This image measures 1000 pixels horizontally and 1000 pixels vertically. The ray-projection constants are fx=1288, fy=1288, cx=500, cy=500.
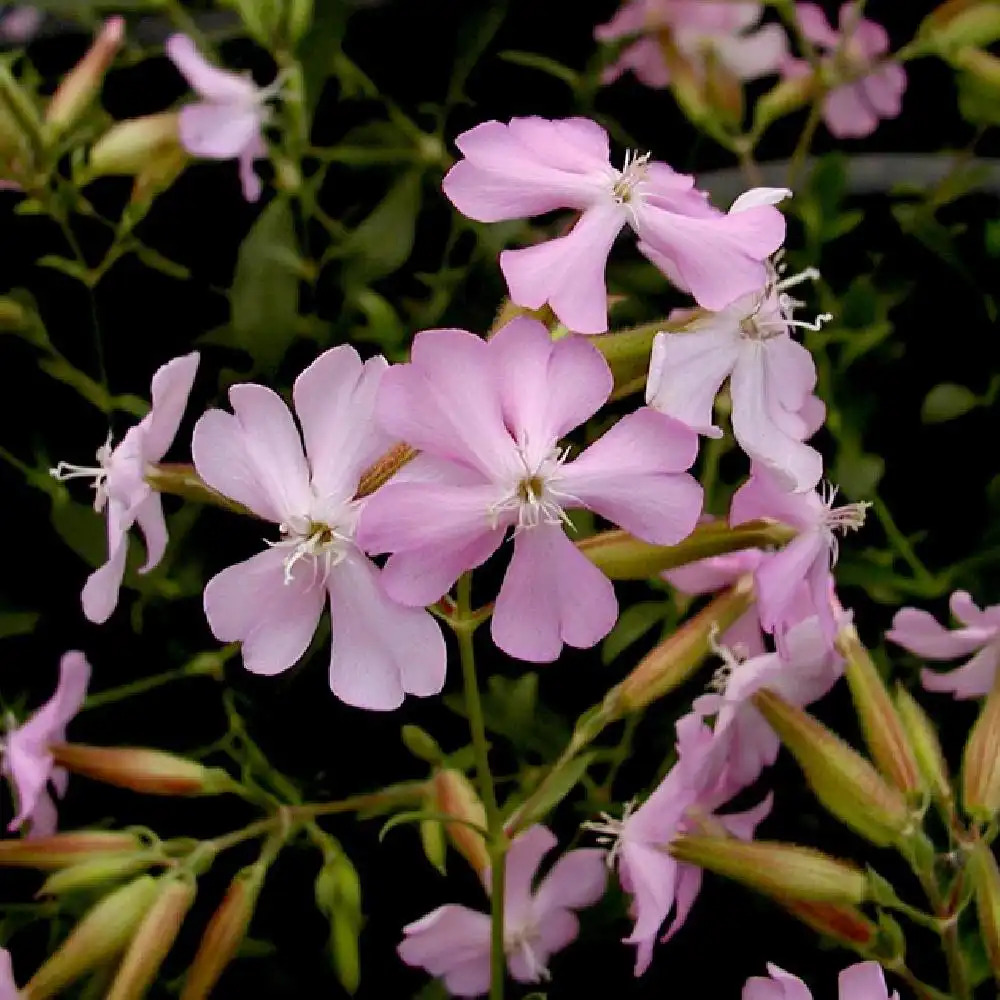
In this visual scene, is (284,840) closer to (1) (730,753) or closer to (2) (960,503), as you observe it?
(1) (730,753)

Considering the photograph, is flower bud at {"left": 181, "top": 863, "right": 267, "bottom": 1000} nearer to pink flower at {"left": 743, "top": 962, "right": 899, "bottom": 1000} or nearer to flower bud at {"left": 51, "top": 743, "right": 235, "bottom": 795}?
flower bud at {"left": 51, "top": 743, "right": 235, "bottom": 795}

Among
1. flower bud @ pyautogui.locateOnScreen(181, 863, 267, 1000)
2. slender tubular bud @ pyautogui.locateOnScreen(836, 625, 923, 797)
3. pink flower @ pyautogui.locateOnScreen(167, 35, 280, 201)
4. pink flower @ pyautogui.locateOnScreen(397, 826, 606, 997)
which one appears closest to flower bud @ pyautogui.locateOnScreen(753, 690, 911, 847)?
slender tubular bud @ pyautogui.locateOnScreen(836, 625, 923, 797)

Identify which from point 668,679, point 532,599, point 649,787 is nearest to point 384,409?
point 532,599

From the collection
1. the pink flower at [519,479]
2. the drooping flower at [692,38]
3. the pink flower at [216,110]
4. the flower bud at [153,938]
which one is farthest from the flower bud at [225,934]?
the drooping flower at [692,38]

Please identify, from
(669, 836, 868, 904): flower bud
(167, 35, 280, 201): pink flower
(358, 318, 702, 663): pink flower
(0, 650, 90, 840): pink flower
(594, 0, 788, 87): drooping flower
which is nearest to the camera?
(358, 318, 702, 663): pink flower

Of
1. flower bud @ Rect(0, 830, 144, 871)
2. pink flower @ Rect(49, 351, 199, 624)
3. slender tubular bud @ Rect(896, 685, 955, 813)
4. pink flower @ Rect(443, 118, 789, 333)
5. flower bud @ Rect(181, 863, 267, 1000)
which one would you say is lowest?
flower bud @ Rect(181, 863, 267, 1000)

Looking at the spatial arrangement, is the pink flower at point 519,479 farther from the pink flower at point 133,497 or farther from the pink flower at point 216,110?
the pink flower at point 216,110
